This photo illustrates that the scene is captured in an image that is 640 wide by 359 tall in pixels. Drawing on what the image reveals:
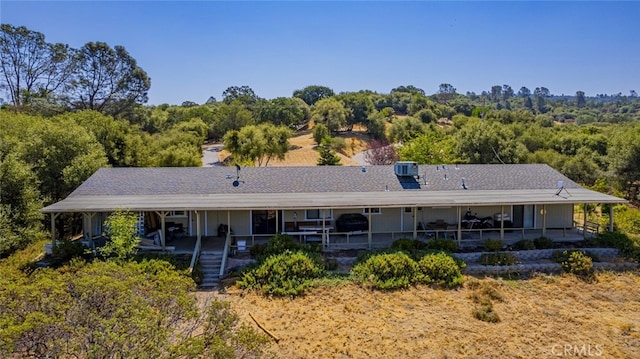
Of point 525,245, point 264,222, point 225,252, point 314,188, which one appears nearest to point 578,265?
point 525,245

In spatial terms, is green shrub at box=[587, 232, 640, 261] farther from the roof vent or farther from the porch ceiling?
the roof vent

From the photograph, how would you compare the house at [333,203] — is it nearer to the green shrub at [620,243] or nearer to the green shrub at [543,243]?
the green shrub at [620,243]

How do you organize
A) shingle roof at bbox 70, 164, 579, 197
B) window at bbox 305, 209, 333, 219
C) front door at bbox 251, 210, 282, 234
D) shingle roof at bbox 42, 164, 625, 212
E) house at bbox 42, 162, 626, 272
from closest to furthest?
shingle roof at bbox 42, 164, 625, 212 → house at bbox 42, 162, 626, 272 → front door at bbox 251, 210, 282, 234 → window at bbox 305, 209, 333, 219 → shingle roof at bbox 70, 164, 579, 197

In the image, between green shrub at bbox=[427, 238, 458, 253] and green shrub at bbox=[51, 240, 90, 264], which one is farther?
green shrub at bbox=[427, 238, 458, 253]

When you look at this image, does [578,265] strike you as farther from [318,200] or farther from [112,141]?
[112,141]

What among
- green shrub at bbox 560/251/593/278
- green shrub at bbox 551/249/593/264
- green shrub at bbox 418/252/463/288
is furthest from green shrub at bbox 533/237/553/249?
green shrub at bbox 418/252/463/288

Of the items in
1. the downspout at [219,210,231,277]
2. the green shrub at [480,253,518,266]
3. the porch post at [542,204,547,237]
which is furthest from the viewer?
the porch post at [542,204,547,237]

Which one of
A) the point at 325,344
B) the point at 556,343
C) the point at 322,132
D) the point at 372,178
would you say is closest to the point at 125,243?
the point at 325,344
